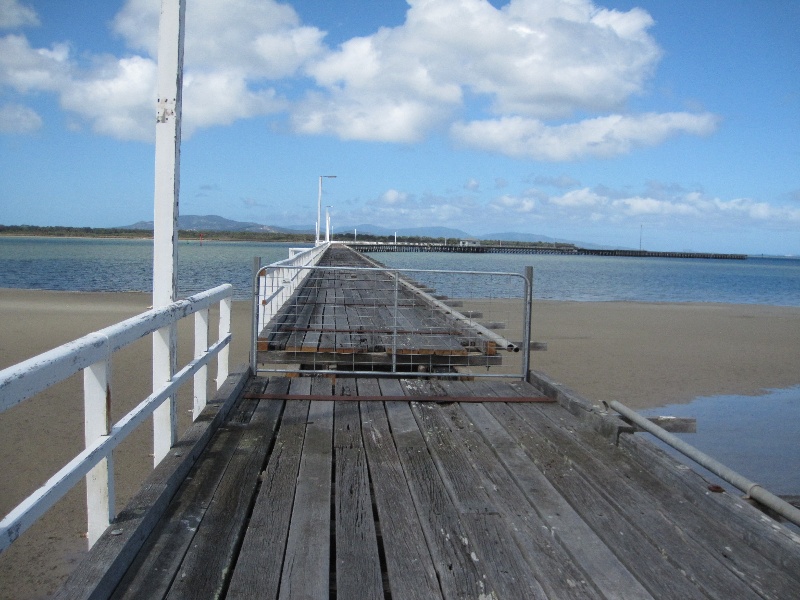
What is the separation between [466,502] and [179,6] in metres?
3.71

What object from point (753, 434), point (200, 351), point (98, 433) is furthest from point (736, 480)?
point (753, 434)

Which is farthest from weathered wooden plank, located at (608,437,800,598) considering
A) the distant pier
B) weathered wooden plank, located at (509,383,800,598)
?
the distant pier

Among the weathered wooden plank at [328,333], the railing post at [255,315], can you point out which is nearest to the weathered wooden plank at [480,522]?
the railing post at [255,315]

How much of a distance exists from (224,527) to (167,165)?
8.35ft

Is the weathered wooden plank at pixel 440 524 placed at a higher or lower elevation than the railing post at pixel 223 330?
lower

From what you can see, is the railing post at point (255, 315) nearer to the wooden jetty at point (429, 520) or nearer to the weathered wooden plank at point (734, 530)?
the wooden jetty at point (429, 520)

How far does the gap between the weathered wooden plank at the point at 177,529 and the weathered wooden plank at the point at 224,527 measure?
0.12ft

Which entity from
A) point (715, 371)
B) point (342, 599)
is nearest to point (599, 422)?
point (342, 599)

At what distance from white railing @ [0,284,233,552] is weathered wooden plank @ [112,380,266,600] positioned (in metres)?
0.29

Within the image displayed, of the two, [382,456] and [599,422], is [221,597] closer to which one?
[382,456]

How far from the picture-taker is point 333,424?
5.19 meters

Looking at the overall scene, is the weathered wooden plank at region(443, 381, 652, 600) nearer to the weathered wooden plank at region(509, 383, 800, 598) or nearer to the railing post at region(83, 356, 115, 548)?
the weathered wooden plank at region(509, 383, 800, 598)

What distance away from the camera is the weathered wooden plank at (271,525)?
8.86ft

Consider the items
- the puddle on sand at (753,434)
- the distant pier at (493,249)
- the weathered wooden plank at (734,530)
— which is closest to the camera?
the weathered wooden plank at (734,530)
